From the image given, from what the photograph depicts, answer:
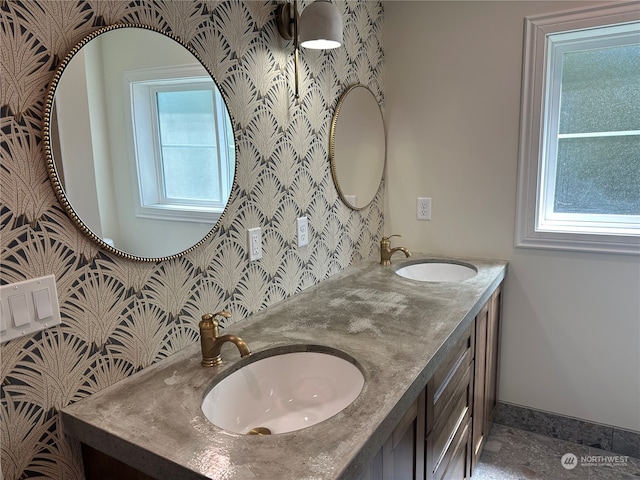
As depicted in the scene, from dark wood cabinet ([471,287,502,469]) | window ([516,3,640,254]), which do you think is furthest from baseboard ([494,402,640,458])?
window ([516,3,640,254])

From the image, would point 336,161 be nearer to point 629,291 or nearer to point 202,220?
point 202,220

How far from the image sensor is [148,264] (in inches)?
44.4

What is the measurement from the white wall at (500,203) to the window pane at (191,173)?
1382mm

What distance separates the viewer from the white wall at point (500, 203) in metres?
2.05

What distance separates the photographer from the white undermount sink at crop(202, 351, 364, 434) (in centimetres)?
111

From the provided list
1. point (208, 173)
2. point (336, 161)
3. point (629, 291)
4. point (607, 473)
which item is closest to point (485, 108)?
point (336, 161)

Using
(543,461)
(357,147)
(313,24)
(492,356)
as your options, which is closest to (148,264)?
(313,24)

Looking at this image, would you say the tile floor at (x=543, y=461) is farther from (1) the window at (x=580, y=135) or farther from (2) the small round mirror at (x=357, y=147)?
(2) the small round mirror at (x=357, y=147)

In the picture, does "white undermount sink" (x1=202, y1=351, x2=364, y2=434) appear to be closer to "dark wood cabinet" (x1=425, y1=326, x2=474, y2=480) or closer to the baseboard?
"dark wood cabinet" (x1=425, y1=326, x2=474, y2=480)

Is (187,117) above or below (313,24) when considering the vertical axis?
below

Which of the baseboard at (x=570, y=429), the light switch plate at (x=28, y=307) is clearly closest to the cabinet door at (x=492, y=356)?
the baseboard at (x=570, y=429)

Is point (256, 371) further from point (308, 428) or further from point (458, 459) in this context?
point (458, 459)

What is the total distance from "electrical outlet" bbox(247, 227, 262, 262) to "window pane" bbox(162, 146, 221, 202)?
200mm

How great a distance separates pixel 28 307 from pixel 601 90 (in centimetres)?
237
